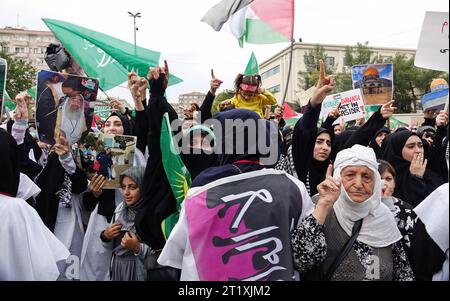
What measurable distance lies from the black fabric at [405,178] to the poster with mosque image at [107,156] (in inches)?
89.3

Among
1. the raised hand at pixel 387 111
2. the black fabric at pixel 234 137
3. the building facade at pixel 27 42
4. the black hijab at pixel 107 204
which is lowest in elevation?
the black hijab at pixel 107 204

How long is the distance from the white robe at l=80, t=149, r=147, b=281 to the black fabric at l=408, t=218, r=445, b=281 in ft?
7.11

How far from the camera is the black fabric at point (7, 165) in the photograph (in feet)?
7.09

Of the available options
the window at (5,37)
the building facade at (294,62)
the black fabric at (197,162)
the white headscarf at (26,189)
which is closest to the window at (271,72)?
the building facade at (294,62)

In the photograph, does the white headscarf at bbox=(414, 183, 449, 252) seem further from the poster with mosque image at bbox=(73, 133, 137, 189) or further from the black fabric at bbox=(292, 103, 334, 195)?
the poster with mosque image at bbox=(73, 133, 137, 189)

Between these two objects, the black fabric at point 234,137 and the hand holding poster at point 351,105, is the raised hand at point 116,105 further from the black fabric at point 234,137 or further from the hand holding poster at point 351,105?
the hand holding poster at point 351,105

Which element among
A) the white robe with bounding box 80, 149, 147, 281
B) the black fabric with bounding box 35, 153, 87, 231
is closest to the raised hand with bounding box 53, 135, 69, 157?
the black fabric with bounding box 35, 153, 87, 231

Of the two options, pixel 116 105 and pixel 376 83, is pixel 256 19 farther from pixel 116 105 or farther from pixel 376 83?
pixel 116 105

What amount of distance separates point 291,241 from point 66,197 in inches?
85.3

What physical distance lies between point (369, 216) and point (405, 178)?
166 cm

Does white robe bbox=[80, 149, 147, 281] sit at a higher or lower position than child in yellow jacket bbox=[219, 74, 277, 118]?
lower

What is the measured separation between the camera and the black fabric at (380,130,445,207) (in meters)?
3.62

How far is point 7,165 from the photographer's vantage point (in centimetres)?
218

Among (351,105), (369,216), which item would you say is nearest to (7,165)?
(369,216)
